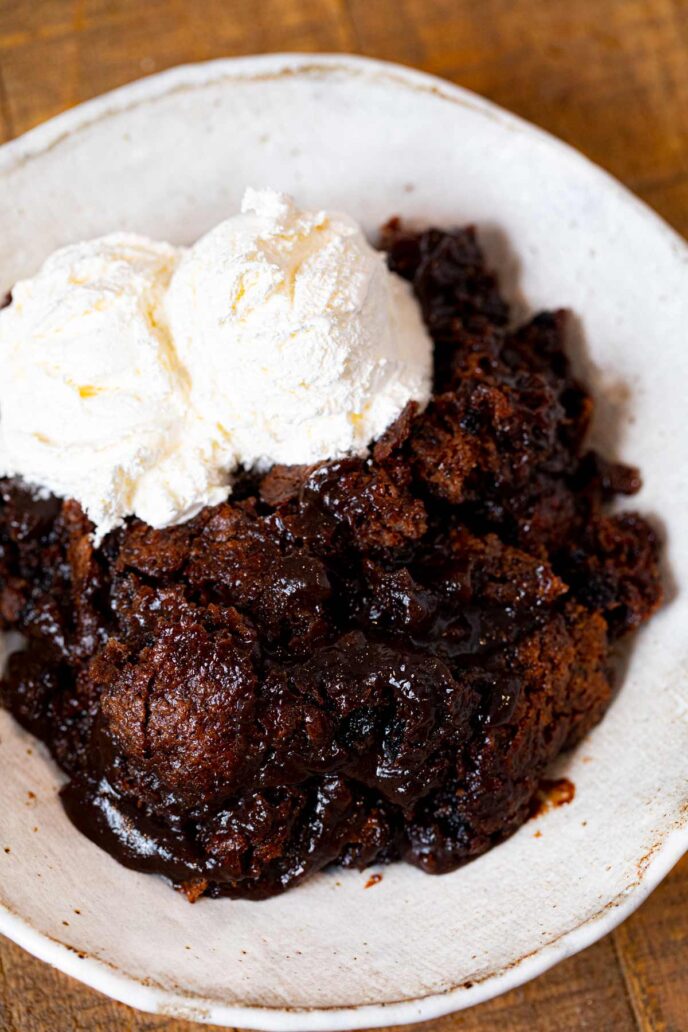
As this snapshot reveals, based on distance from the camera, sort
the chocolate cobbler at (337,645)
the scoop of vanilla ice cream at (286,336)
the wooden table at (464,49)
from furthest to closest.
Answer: the wooden table at (464,49) < the scoop of vanilla ice cream at (286,336) < the chocolate cobbler at (337,645)

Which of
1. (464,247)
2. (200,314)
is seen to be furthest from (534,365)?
(200,314)

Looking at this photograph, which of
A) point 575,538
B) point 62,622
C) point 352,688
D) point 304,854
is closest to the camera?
point 352,688

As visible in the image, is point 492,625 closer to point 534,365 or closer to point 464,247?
point 534,365

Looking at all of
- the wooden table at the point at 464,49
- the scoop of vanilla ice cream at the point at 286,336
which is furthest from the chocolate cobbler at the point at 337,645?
the wooden table at the point at 464,49

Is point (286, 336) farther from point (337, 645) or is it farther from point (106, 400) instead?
point (337, 645)

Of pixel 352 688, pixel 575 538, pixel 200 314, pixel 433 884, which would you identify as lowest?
pixel 433 884

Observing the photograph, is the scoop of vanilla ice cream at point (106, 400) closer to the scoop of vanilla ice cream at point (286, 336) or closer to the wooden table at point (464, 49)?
the scoop of vanilla ice cream at point (286, 336)

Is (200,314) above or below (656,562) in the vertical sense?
above
